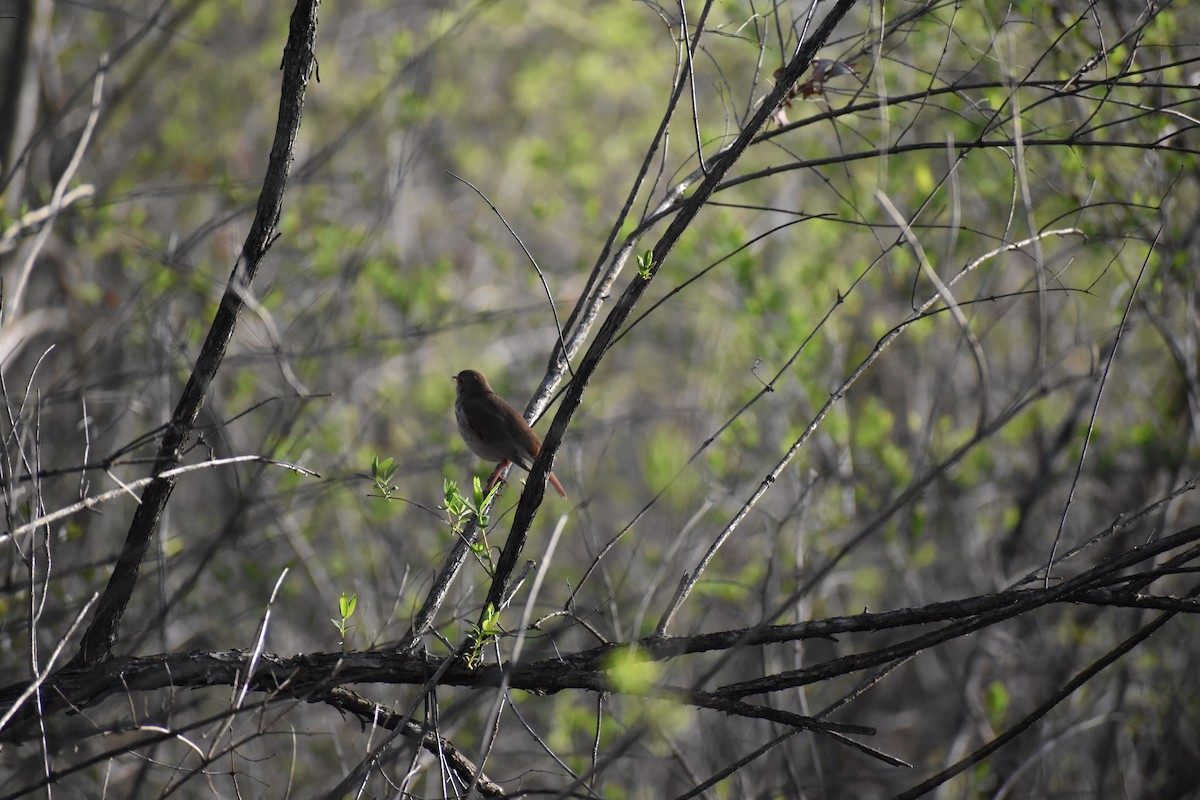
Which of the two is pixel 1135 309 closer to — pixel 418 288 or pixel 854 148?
pixel 854 148

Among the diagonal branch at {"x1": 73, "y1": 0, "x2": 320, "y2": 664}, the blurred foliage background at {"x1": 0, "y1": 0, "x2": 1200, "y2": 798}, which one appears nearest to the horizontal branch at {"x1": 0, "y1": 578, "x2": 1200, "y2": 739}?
the diagonal branch at {"x1": 73, "y1": 0, "x2": 320, "y2": 664}

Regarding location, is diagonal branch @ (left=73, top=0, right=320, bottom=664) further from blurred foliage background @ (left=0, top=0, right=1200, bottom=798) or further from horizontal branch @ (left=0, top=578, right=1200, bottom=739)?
blurred foliage background @ (left=0, top=0, right=1200, bottom=798)

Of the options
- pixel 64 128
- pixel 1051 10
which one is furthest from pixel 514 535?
pixel 64 128

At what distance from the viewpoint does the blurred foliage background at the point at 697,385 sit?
16.9 feet

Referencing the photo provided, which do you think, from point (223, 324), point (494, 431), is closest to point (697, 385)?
point (494, 431)

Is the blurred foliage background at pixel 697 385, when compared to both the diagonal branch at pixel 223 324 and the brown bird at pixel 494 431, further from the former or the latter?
the diagonal branch at pixel 223 324

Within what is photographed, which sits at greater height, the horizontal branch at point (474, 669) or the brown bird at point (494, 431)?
the brown bird at point (494, 431)

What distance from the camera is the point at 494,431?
513cm

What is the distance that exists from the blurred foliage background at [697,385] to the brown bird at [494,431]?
0.29 metres

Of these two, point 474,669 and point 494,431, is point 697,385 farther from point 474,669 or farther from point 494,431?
point 474,669

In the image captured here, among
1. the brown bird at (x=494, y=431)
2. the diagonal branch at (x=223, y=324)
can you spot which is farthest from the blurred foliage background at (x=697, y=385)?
the diagonal branch at (x=223, y=324)

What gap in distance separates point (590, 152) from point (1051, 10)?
328 inches

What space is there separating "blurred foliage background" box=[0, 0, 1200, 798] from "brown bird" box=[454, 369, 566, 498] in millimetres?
295

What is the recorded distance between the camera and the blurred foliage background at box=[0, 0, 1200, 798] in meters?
5.16
